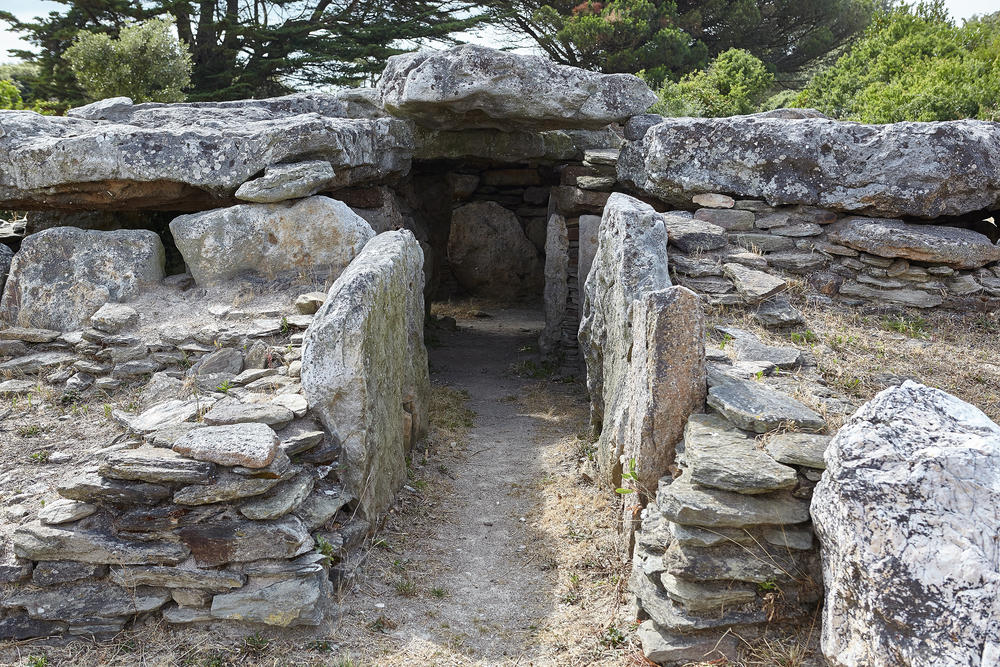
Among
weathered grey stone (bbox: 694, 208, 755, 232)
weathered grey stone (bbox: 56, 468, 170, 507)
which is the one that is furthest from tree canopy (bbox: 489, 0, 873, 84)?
weathered grey stone (bbox: 56, 468, 170, 507)

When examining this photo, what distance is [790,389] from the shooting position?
13.1 ft

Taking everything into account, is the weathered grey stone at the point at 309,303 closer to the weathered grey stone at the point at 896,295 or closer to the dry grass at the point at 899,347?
the dry grass at the point at 899,347

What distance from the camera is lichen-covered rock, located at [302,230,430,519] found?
4098mm

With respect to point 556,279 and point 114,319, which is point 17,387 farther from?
point 556,279

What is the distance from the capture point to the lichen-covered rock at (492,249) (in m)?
12.9

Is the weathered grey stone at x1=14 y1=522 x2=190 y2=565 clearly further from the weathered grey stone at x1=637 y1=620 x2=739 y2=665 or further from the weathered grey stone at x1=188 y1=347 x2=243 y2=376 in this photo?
the weathered grey stone at x1=637 y1=620 x2=739 y2=665

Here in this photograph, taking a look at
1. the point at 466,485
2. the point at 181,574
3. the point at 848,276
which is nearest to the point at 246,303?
the point at 466,485

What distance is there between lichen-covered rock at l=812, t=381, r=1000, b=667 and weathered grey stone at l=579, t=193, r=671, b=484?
192 centimetres

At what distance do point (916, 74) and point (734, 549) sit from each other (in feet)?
25.5

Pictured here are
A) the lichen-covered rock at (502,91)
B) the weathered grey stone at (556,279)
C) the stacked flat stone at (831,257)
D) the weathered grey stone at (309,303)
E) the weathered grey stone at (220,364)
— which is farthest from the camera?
the weathered grey stone at (556,279)

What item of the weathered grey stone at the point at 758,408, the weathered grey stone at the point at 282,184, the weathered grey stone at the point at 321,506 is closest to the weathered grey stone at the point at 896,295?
the weathered grey stone at the point at 758,408

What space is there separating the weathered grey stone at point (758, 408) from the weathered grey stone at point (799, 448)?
0.08 metres

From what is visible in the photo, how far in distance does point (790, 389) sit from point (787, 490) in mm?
920

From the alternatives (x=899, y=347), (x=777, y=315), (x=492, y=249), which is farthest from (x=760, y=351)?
(x=492, y=249)
